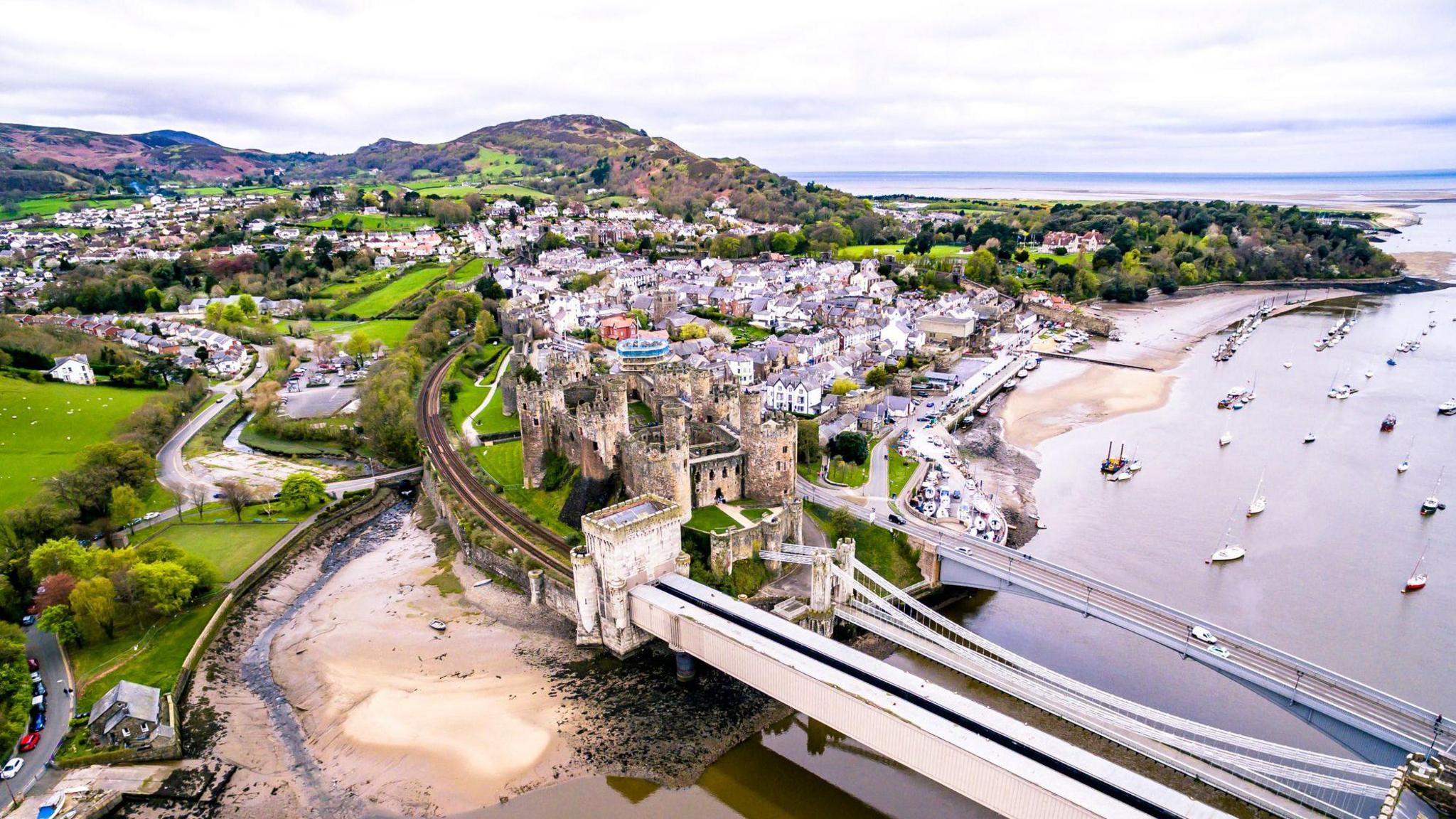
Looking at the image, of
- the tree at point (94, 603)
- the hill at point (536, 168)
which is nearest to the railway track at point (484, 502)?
the tree at point (94, 603)

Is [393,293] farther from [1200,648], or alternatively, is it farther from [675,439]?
[1200,648]

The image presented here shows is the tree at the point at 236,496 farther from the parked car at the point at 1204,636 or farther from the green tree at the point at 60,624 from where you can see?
the parked car at the point at 1204,636

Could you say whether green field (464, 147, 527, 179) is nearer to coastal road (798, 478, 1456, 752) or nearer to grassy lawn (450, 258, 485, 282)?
grassy lawn (450, 258, 485, 282)

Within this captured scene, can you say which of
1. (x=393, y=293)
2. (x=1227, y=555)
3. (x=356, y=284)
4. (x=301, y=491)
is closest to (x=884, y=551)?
(x=1227, y=555)

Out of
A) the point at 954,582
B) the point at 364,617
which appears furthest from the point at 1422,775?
the point at 364,617

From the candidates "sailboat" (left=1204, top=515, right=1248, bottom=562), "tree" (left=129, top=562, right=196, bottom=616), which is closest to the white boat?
"sailboat" (left=1204, top=515, right=1248, bottom=562)

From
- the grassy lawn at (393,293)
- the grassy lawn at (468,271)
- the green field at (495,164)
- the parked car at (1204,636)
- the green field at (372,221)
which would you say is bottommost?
the parked car at (1204,636)
